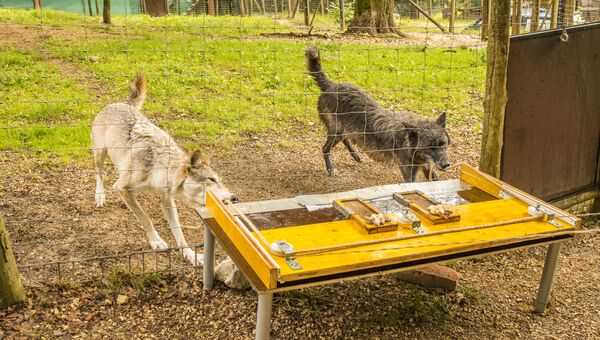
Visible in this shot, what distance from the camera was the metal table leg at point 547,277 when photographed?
11.9 feet

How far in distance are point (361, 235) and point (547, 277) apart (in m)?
1.37

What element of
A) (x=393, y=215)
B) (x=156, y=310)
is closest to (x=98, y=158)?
(x=156, y=310)

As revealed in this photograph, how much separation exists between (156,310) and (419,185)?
2013 mm

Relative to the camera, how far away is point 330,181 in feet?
20.7

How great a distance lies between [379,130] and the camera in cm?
598

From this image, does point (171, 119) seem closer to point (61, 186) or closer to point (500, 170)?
point (61, 186)

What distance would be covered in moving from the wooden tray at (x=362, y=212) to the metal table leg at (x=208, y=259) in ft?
2.75

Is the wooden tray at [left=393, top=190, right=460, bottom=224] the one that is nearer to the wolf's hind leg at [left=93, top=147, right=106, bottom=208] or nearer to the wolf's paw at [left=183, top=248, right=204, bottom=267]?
the wolf's paw at [left=183, top=248, right=204, bottom=267]

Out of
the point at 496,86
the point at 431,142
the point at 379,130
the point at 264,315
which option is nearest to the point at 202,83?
the point at 379,130

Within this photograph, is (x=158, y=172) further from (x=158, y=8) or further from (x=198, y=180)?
(x=158, y=8)

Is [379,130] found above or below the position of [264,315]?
above

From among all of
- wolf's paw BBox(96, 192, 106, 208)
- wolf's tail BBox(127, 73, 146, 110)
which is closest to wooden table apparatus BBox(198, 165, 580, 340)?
wolf's paw BBox(96, 192, 106, 208)

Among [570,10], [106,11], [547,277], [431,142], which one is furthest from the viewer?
[106,11]

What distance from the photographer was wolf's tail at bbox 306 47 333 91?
6.22m
